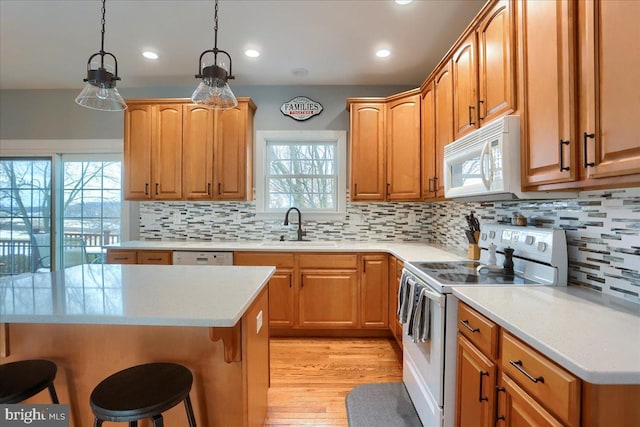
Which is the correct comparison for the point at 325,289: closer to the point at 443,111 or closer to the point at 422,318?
the point at 422,318

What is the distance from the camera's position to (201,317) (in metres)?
1.04

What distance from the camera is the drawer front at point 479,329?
116cm

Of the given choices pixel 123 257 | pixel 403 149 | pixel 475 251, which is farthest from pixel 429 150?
pixel 123 257

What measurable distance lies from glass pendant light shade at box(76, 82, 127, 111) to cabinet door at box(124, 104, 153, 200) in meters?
1.75

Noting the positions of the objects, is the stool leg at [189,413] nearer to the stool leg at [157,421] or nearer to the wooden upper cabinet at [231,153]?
the stool leg at [157,421]

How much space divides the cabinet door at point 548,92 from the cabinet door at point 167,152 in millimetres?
3095

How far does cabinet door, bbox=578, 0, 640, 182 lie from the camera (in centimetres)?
96

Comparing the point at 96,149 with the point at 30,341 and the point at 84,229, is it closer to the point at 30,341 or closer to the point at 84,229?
the point at 84,229

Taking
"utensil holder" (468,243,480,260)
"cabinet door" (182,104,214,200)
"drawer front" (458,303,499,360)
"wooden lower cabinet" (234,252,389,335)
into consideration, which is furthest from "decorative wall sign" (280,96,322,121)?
"drawer front" (458,303,499,360)

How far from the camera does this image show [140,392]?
3.53ft

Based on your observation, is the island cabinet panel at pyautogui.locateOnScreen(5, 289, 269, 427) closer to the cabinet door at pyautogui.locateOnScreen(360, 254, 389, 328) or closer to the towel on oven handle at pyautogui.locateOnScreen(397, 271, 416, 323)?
the towel on oven handle at pyautogui.locateOnScreen(397, 271, 416, 323)

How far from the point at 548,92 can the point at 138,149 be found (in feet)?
11.7

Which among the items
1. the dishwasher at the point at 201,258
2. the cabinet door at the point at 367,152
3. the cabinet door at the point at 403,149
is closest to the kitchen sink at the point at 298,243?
the dishwasher at the point at 201,258

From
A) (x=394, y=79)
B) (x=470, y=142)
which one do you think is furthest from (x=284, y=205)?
(x=470, y=142)
